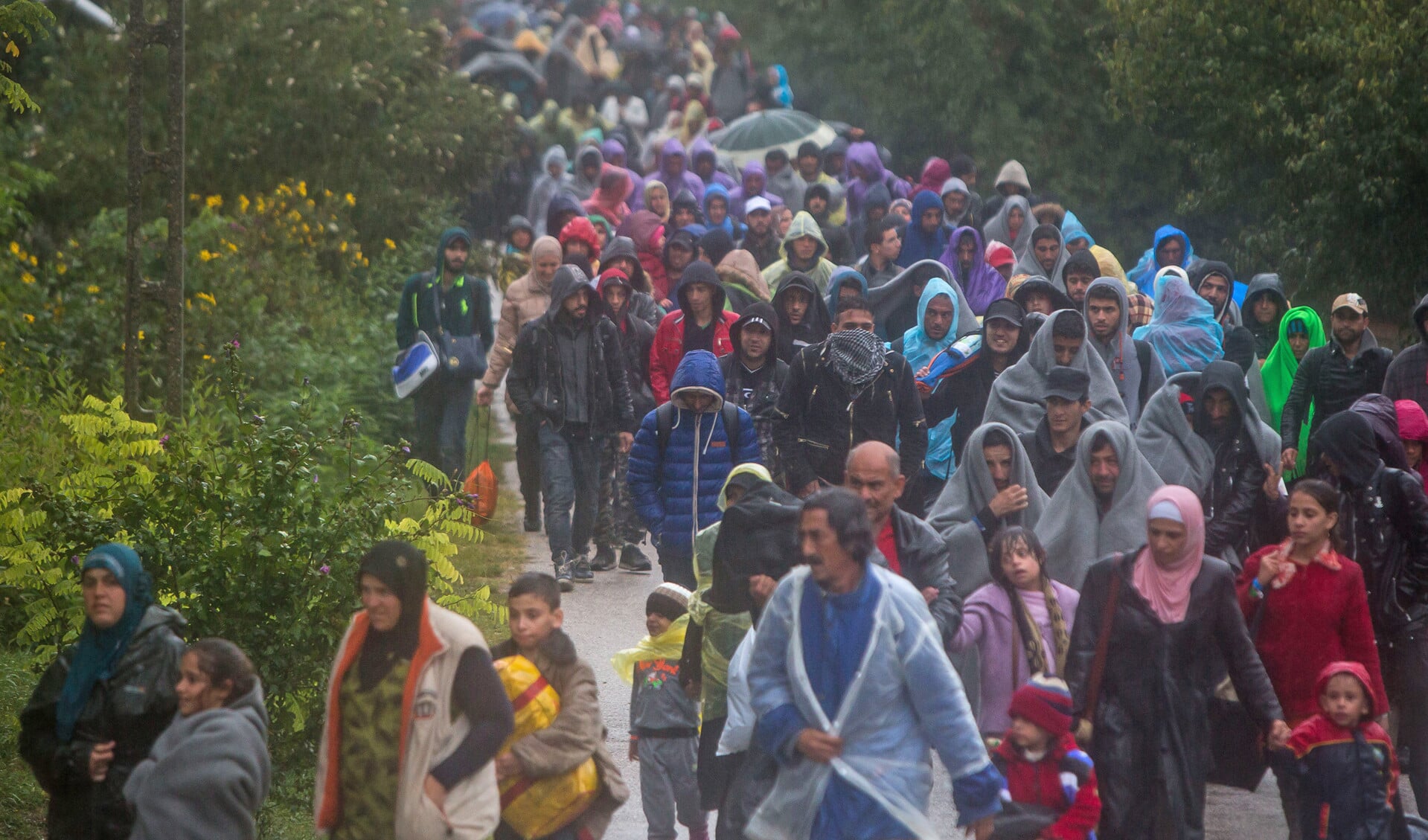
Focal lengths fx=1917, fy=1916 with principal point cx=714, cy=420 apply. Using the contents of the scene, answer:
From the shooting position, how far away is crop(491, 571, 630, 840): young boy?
6.19 metres

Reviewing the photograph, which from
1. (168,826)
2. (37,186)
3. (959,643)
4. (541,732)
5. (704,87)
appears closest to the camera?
(168,826)

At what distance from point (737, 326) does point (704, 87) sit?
22885 mm

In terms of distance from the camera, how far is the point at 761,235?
17.3m

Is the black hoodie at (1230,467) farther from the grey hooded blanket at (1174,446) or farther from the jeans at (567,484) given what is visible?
the jeans at (567,484)

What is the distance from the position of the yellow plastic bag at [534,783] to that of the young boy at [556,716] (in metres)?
0.03

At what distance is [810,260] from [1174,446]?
5730mm

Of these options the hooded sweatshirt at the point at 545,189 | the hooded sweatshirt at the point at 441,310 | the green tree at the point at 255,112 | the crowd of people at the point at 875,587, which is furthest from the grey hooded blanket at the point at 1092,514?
the hooded sweatshirt at the point at 545,189

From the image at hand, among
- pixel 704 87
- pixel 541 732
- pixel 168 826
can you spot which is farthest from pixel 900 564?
pixel 704 87

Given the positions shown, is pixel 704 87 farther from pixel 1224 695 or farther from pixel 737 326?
pixel 1224 695

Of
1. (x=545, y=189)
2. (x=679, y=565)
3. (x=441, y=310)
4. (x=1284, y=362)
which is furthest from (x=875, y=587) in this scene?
(x=545, y=189)

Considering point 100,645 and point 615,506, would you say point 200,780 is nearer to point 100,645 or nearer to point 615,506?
point 100,645

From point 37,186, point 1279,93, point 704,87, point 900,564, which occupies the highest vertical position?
point 704,87

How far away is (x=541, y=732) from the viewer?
6.21 metres

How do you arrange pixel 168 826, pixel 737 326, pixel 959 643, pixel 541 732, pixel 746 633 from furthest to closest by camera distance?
pixel 737 326 → pixel 959 643 → pixel 746 633 → pixel 541 732 → pixel 168 826
